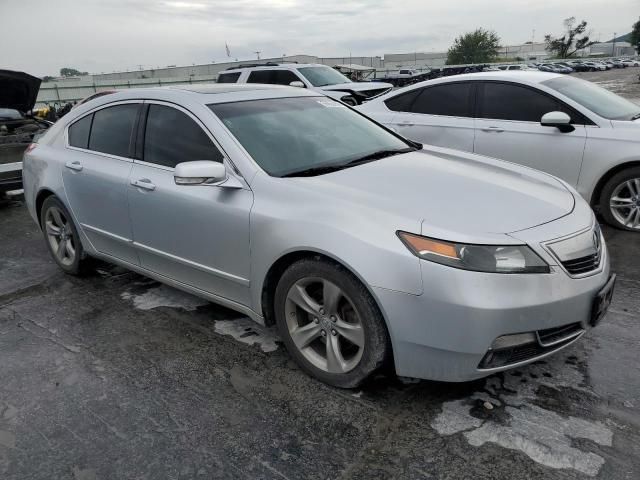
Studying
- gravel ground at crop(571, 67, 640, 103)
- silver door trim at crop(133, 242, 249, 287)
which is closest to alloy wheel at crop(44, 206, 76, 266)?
silver door trim at crop(133, 242, 249, 287)

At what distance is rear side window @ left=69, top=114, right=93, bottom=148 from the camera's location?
442 centimetres

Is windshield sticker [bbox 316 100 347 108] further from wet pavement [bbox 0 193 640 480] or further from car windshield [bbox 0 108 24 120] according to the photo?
car windshield [bbox 0 108 24 120]

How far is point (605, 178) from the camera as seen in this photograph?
5.35m

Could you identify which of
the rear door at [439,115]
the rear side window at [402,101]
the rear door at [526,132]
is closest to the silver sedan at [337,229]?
the rear door at [526,132]

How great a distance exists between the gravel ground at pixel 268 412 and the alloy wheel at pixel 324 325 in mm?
169

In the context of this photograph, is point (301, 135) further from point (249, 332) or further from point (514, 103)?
point (514, 103)

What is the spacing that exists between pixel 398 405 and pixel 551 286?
955mm

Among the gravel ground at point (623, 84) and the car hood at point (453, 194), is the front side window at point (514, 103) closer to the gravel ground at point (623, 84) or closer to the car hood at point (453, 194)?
the car hood at point (453, 194)

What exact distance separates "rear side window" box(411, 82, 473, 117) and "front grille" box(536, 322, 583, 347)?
396 centimetres

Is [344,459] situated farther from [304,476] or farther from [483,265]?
[483,265]

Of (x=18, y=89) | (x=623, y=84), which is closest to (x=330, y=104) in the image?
(x=18, y=89)

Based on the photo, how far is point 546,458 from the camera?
2.33m

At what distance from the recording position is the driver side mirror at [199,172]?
10.0ft

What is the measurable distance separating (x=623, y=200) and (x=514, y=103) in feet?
4.96
